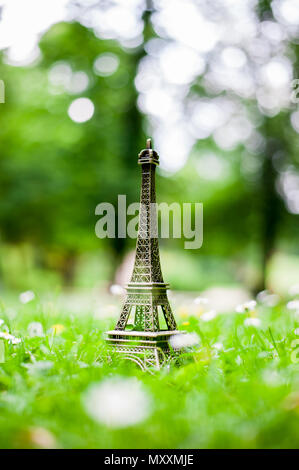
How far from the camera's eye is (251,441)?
6.61 ft

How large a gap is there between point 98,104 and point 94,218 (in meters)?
3.42

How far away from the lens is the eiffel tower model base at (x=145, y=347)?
12.3ft

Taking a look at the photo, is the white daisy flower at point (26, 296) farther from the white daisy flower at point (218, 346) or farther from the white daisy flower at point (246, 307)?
the white daisy flower at point (246, 307)

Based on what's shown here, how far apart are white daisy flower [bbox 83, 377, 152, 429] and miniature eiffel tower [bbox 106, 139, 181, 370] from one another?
1.58 m

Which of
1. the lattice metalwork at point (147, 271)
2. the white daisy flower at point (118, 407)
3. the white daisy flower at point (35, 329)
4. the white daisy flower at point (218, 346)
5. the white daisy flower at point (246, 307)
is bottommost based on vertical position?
the white daisy flower at point (118, 407)

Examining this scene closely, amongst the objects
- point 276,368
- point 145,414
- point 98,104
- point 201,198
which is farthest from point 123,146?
point 145,414

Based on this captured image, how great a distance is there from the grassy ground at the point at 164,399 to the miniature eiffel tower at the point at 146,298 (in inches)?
8.5

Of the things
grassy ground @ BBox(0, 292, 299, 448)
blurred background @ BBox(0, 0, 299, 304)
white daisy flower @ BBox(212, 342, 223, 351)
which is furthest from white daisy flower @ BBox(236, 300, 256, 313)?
blurred background @ BBox(0, 0, 299, 304)

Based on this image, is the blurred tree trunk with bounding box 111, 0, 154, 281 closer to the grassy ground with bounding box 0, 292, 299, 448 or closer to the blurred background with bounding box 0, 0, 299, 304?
the blurred background with bounding box 0, 0, 299, 304

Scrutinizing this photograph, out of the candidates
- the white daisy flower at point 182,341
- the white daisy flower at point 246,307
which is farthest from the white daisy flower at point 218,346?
the white daisy flower at point 246,307

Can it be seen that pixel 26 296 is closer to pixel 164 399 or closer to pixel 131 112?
pixel 164 399

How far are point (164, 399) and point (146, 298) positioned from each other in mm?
1632

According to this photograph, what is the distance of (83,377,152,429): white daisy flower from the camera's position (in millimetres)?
2045
